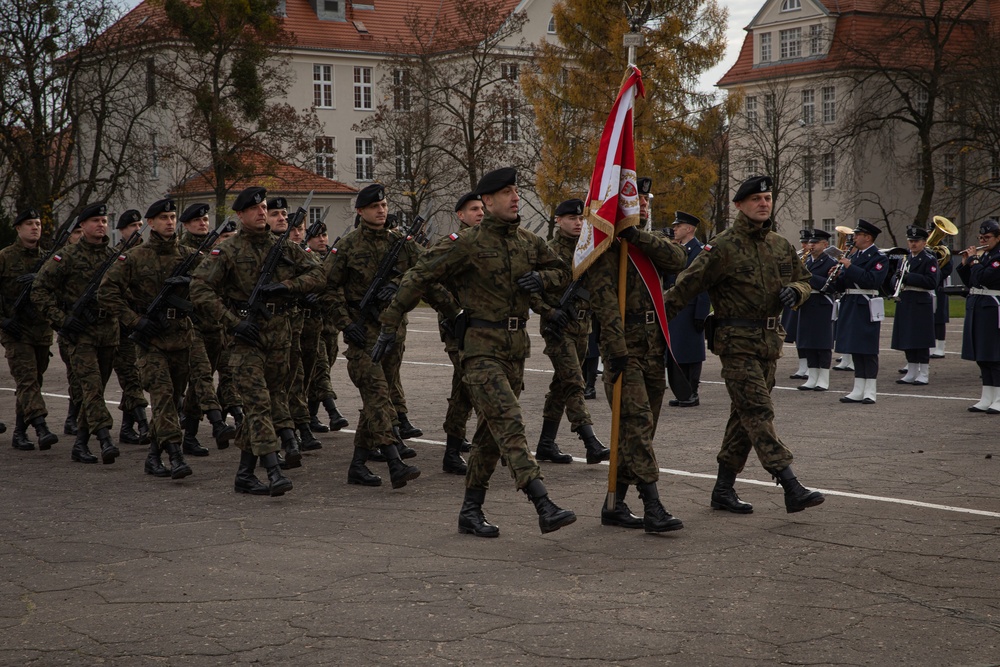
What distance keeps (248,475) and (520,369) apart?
2.46 meters

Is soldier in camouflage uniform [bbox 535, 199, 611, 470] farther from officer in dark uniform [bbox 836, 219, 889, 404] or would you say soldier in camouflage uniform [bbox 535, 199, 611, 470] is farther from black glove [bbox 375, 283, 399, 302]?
officer in dark uniform [bbox 836, 219, 889, 404]

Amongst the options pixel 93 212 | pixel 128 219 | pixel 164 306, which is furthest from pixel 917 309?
pixel 93 212

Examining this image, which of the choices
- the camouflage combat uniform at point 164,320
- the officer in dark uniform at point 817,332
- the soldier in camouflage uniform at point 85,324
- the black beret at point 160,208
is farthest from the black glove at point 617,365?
the officer in dark uniform at point 817,332

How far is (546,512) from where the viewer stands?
7.01 m

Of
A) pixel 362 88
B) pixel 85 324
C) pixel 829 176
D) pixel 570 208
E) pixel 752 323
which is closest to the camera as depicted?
pixel 752 323

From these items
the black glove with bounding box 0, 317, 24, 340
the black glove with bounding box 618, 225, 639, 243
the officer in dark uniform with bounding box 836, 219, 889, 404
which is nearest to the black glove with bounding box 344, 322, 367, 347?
the black glove with bounding box 618, 225, 639, 243

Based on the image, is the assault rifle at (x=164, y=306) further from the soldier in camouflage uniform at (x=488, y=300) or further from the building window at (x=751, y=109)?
the building window at (x=751, y=109)

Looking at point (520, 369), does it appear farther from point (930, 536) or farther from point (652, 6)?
point (652, 6)

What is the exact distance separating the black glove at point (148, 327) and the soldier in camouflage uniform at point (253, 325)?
2.60ft

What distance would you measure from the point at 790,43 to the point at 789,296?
5914 cm

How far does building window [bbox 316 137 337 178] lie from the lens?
47.8 meters

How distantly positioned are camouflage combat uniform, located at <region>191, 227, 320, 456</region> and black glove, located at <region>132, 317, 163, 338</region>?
0.80 m

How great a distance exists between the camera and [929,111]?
4747 cm

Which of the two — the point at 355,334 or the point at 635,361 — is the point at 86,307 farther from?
the point at 635,361
